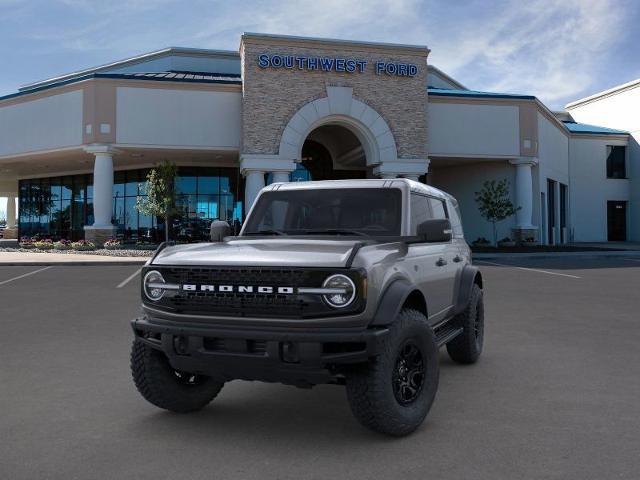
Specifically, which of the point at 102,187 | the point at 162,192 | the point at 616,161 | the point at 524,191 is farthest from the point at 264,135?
the point at 616,161

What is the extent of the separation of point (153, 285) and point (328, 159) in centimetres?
3258

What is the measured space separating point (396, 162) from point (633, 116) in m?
24.1

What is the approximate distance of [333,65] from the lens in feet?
90.2

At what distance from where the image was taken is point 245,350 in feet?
12.4

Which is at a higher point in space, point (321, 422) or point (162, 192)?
point (162, 192)

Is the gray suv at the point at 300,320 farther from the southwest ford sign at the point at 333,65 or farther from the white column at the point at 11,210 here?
the white column at the point at 11,210

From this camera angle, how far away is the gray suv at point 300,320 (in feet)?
12.2

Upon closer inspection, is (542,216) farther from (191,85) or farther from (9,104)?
(9,104)

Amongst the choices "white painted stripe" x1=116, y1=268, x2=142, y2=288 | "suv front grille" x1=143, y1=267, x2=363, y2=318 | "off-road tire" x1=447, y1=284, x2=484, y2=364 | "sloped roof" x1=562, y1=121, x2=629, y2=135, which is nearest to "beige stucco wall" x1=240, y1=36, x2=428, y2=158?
"white painted stripe" x1=116, y1=268, x2=142, y2=288

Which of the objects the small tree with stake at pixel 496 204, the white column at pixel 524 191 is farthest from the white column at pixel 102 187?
the white column at pixel 524 191

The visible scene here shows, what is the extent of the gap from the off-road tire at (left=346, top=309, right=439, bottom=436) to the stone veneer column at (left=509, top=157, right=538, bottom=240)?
28.9 meters

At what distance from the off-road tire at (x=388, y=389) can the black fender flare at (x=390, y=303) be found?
91mm

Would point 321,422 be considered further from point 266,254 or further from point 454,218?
point 454,218

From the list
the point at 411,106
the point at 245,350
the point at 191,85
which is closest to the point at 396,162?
the point at 411,106
